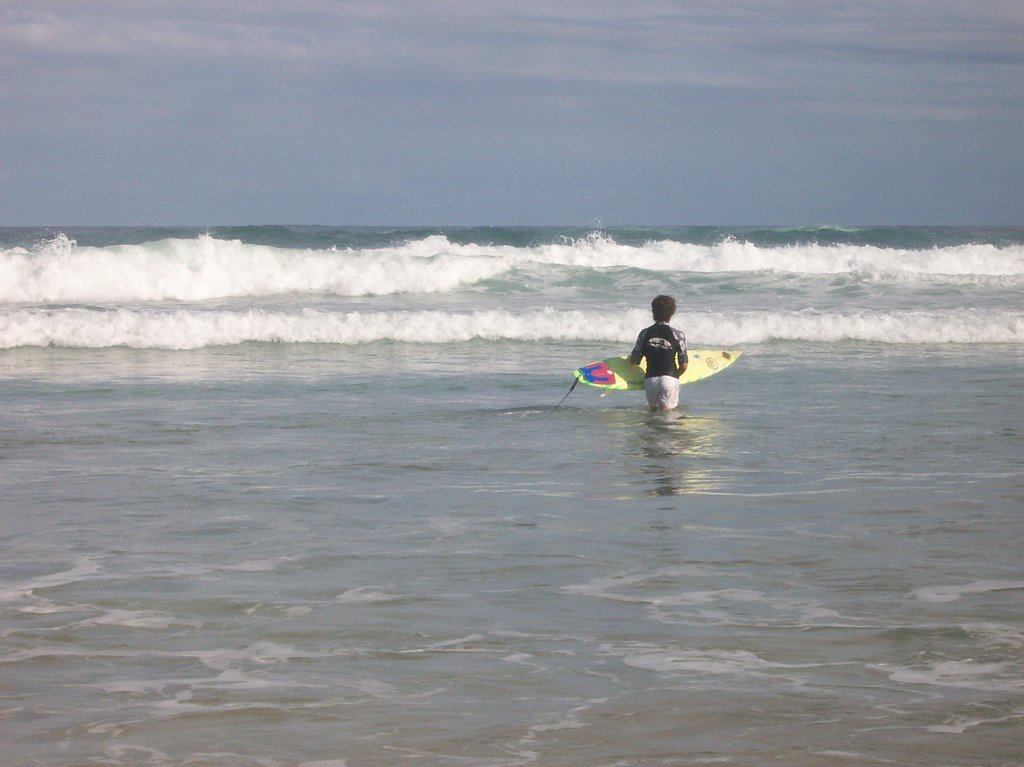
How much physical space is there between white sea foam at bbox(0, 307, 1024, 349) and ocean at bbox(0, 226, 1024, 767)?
2457 millimetres

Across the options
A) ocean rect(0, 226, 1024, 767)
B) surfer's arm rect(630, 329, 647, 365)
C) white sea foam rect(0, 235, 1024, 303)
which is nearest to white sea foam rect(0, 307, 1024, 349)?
ocean rect(0, 226, 1024, 767)

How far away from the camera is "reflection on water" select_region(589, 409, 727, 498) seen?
8.02m

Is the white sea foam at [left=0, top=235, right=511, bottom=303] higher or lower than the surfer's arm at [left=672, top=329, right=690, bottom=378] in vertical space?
higher

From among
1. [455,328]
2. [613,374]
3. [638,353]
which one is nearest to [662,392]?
[638,353]

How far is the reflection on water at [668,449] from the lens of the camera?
8023 mm

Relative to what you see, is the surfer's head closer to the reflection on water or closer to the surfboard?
the surfboard

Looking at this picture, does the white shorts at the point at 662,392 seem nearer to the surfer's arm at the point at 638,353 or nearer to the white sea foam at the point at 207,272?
the surfer's arm at the point at 638,353

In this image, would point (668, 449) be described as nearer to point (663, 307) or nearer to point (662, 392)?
point (662, 392)

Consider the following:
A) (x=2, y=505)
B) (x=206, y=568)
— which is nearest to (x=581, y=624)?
(x=206, y=568)

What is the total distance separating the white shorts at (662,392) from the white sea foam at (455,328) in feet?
23.6

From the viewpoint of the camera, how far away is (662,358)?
11438mm

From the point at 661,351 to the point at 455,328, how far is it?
777 centimetres

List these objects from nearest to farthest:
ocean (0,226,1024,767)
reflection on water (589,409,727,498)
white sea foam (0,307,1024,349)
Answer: ocean (0,226,1024,767)
reflection on water (589,409,727,498)
white sea foam (0,307,1024,349)

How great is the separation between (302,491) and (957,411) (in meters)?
6.51
